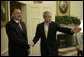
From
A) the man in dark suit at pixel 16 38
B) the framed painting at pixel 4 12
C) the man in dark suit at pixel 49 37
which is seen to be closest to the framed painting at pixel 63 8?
the framed painting at pixel 4 12

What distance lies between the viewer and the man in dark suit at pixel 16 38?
104 inches

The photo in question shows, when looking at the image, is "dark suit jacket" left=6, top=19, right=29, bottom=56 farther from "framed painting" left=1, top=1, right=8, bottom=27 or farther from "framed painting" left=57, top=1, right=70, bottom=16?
"framed painting" left=57, top=1, right=70, bottom=16

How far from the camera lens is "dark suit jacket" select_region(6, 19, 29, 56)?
2650 millimetres

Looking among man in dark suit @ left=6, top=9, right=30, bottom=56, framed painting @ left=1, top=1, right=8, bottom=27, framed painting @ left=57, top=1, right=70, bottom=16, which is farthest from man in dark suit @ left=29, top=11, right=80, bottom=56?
framed painting @ left=57, top=1, right=70, bottom=16

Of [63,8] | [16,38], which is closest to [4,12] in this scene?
[16,38]

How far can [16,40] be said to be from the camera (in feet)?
8.65

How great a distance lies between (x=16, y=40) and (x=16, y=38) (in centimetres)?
3

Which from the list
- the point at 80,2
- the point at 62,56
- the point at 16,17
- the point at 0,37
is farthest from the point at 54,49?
the point at 80,2

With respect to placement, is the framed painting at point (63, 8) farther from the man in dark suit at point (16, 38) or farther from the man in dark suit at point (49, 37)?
the man in dark suit at point (16, 38)

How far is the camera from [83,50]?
3.79 meters

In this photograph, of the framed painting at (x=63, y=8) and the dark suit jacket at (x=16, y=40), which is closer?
the dark suit jacket at (x=16, y=40)

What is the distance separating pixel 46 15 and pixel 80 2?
5.44m

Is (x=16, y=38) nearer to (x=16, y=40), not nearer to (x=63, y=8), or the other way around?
(x=16, y=40)

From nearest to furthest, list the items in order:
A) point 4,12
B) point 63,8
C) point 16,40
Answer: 1. point 16,40
2. point 4,12
3. point 63,8
